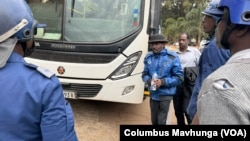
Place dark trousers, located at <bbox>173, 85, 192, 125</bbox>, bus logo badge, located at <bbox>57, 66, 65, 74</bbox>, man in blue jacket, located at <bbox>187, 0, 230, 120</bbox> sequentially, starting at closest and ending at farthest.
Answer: man in blue jacket, located at <bbox>187, 0, 230, 120</bbox> < dark trousers, located at <bbox>173, 85, 192, 125</bbox> < bus logo badge, located at <bbox>57, 66, 65, 74</bbox>

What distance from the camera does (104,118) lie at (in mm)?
5812

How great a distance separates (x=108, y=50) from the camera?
5.39 meters

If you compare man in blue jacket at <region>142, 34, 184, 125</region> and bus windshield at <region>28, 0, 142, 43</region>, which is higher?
bus windshield at <region>28, 0, 142, 43</region>

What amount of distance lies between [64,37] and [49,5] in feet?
2.27

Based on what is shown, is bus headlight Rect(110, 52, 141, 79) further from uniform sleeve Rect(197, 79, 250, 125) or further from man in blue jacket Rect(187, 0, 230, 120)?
uniform sleeve Rect(197, 79, 250, 125)

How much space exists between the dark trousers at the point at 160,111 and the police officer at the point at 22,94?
3.05 metres

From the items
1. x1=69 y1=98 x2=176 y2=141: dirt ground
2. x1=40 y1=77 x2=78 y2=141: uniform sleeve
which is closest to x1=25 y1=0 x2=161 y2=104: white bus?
x1=69 y1=98 x2=176 y2=141: dirt ground

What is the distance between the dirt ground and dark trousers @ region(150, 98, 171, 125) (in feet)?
1.94

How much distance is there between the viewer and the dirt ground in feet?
16.4

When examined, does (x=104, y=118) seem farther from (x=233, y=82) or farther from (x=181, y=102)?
(x=233, y=82)

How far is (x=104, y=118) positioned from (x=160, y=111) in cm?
155

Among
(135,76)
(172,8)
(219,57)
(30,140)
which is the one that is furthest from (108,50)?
(172,8)

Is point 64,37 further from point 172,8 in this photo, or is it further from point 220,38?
point 172,8

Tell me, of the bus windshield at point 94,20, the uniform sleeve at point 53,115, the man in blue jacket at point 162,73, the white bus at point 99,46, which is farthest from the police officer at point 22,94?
the bus windshield at point 94,20
